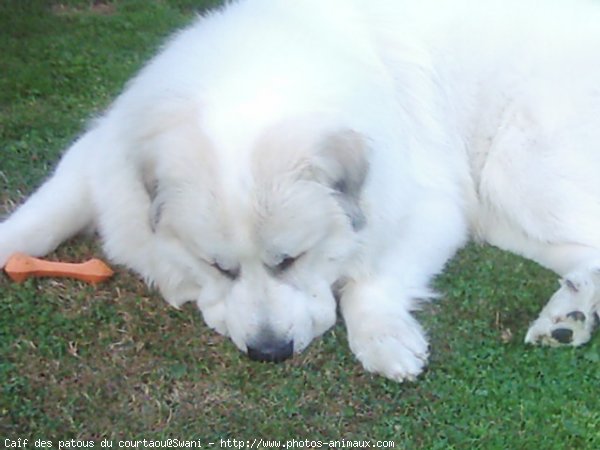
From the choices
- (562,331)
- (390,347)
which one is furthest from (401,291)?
(562,331)

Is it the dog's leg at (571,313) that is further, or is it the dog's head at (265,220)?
the dog's leg at (571,313)

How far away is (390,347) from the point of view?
358cm

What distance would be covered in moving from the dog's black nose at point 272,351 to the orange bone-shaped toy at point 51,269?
0.88 m

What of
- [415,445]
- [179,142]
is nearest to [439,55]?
[179,142]

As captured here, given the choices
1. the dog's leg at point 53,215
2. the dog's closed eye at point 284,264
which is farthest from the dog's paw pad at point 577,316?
the dog's leg at point 53,215

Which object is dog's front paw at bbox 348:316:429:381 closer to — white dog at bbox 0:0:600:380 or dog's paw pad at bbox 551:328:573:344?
white dog at bbox 0:0:600:380

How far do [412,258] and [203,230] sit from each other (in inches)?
39.5

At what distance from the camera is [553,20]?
14.3 feet

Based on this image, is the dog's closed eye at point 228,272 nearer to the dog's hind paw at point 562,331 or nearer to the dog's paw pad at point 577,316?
the dog's hind paw at point 562,331

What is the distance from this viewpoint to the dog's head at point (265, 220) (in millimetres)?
3225

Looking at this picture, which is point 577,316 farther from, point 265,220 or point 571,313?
point 265,220

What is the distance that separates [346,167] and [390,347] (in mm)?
689

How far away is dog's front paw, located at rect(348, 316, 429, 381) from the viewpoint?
352 cm

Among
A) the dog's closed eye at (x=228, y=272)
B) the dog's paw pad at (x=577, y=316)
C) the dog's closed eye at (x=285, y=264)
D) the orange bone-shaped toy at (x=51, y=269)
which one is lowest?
the orange bone-shaped toy at (x=51, y=269)
